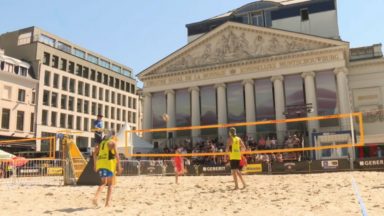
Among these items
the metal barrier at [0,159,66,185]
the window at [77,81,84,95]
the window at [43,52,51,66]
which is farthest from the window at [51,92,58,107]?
the metal barrier at [0,159,66,185]

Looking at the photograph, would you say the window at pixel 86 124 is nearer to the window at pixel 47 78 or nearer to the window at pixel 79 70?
the window at pixel 79 70

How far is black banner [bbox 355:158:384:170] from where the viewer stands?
22.8 m

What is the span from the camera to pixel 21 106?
4859cm

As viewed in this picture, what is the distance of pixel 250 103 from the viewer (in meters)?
40.8

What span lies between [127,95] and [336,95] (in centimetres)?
4603

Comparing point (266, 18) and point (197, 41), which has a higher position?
point (266, 18)

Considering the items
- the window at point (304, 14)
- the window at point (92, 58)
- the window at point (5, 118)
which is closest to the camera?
the window at point (5, 118)

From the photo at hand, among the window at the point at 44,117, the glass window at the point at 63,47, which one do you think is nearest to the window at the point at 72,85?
the glass window at the point at 63,47

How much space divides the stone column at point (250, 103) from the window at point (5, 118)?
1150 inches

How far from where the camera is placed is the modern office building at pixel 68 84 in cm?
5281

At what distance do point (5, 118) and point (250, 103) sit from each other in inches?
1181

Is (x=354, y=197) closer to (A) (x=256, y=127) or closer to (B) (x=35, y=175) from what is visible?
(B) (x=35, y=175)

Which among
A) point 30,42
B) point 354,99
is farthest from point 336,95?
point 30,42

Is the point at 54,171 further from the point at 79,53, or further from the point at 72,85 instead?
the point at 79,53
